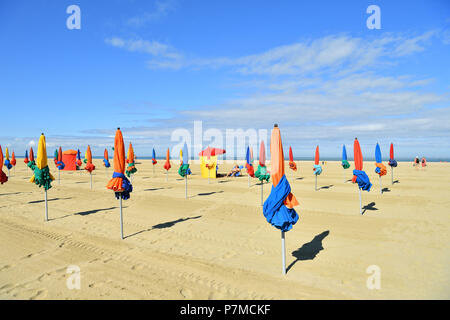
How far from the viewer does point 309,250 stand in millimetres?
8188

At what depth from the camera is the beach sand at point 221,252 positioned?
5816 mm

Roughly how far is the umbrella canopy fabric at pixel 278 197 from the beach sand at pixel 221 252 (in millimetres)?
1535

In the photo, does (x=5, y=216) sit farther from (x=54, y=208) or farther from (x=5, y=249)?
(x=5, y=249)

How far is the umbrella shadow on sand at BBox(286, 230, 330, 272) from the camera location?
7557 millimetres

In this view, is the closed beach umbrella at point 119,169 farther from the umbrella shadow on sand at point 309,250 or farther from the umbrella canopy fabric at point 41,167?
the umbrella shadow on sand at point 309,250

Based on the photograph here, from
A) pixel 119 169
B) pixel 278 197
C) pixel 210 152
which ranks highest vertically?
pixel 210 152

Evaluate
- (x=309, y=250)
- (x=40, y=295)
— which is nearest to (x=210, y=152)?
(x=309, y=250)

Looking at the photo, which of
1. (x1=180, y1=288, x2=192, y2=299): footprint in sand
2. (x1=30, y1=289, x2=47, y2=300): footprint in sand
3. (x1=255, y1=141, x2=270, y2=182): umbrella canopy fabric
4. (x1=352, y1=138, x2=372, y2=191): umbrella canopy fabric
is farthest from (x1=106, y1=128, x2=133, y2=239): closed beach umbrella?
(x1=352, y1=138, x2=372, y2=191): umbrella canopy fabric

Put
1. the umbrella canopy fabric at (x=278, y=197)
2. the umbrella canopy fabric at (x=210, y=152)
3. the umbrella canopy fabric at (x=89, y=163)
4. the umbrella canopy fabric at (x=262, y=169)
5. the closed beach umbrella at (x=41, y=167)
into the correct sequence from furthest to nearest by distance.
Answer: the umbrella canopy fabric at (x=210, y=152) → the umbrella canopy fabric at (x=89, y=163) → the umbrella canopy fabric at (x=262, y=169) → the closed beach umbrella at (x=41, y=167) → the umbrella canopy fabric at (x=278, y=197)

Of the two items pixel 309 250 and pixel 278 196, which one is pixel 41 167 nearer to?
pixel 278 196

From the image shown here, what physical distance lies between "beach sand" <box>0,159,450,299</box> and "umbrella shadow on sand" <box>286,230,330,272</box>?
3 cm

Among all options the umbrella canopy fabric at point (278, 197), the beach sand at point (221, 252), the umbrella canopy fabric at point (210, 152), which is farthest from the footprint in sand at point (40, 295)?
the umbrella canopy fabric at point (210, 152)

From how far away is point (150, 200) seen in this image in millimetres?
16703

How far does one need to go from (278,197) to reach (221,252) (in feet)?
10.8
